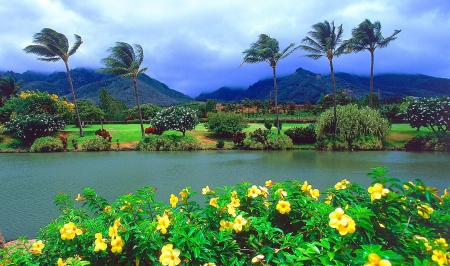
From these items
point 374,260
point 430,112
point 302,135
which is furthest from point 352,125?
point 374,260

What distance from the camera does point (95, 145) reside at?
20188 millimetres

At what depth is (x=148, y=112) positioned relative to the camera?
42.8 meters

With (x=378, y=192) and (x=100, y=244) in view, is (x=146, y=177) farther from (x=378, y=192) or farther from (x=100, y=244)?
(x=378, y=192)

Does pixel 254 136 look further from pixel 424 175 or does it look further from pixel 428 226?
pixel 428 226

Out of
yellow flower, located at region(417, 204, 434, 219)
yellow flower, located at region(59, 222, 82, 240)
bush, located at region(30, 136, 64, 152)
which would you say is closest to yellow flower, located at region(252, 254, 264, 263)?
yellow flower, located at region(417, 204, 434, 219)

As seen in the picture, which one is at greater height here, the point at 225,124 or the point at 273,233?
the point at 273,233

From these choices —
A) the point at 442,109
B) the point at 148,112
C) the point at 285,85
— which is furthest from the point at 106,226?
the point at 285,85

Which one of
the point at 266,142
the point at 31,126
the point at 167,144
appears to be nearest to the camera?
the point at 266,142

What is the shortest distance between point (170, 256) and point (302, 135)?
→ 64.4 ft

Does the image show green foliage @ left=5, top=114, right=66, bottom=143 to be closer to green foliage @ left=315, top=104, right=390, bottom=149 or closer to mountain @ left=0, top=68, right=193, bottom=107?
green foliage @ left=315, top=104, right=390, bottom=149

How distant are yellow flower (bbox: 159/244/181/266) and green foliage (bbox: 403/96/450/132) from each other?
20.9m

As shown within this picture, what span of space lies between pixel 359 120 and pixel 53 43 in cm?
2260

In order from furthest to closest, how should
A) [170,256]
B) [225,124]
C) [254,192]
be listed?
[225,124] → [254,192] → [170,256]

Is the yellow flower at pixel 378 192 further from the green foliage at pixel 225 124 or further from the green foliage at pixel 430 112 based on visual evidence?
the green foliage at pixel 225 124
